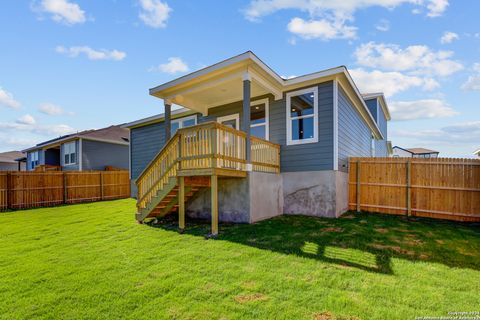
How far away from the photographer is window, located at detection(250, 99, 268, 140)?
9219mm

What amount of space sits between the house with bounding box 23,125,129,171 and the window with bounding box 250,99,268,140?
12.7m

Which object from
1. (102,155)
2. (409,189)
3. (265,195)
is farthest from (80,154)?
(409,189)

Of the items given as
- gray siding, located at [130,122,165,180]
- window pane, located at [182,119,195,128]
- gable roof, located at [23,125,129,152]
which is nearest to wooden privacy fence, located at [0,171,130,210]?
gray siding, located at [130,122,165,180]

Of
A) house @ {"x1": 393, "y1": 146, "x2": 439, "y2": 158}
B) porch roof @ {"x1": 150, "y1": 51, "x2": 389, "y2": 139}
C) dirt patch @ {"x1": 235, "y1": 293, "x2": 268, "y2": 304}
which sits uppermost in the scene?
porch roof @ {"x1": 150, "y1": 51, "x2": 389, "y2": 139}

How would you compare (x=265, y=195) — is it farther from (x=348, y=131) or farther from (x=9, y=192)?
(x=9, y=192)

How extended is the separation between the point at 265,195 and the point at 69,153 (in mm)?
18127

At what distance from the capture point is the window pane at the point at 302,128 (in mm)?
8359

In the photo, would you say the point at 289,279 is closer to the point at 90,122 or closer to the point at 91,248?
the point at 91,248

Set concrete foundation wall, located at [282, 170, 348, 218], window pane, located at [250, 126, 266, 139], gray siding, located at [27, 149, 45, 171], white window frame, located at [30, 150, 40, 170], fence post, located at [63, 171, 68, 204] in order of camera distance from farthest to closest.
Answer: white window frame, located at [30, 150, 40, 170]
gray siding, located at [27, 149, 45, 171]
fence post, located at [63, 171, 68, 204]
window pane, located at [250, 126, 266, 139]
concrete foundation wall, located at [282, 170, 348, 218]

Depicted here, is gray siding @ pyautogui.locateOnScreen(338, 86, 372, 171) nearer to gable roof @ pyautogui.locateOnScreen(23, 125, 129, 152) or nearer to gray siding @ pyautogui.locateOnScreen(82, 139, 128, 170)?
gable roof @ pyautogui.locateOnScreen(23, 125, 129, 152)

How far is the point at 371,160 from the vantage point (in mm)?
8945

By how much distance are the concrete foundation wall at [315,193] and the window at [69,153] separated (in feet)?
56.3

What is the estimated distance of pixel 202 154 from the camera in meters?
6.45

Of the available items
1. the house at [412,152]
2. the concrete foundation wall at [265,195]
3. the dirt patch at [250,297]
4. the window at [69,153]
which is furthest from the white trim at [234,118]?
the house at [412,152]
